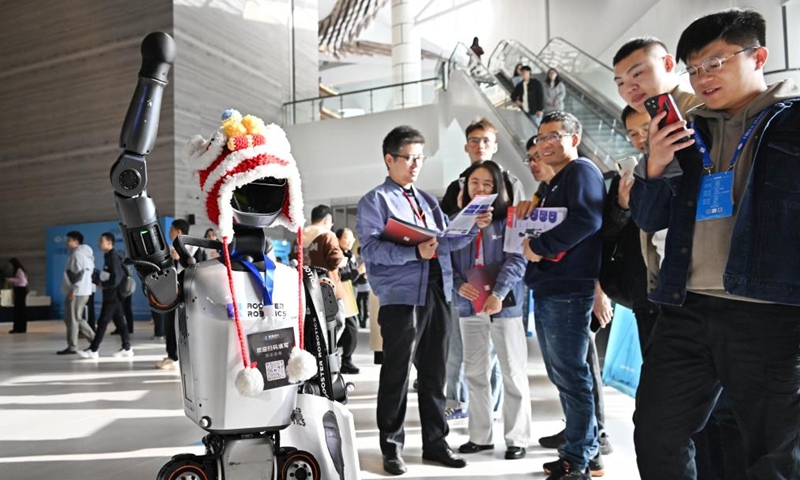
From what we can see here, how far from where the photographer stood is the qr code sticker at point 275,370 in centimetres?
186

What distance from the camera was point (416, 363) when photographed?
3.14 m

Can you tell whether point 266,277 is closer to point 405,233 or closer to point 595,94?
point 405,233

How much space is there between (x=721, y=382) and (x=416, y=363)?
1755 millimetres

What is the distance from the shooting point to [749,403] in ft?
4.86

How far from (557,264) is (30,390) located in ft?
16.1

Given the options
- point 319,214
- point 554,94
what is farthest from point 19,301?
point 554,94

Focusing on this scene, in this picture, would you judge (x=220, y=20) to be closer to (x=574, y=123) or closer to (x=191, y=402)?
(x=574, y=123)

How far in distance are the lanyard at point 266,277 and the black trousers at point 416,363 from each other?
3.53 feet

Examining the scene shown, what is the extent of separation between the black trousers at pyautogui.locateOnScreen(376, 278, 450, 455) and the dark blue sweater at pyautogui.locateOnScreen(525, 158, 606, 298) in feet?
1.86

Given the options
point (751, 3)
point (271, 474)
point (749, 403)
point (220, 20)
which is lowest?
point (271, 474)

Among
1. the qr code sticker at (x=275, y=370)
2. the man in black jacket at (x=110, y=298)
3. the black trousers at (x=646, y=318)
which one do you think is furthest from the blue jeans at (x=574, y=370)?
the man in black jacket at (x=110, y=298)

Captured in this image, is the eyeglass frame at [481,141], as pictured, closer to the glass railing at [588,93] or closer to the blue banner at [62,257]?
the glass railing at [588,93]

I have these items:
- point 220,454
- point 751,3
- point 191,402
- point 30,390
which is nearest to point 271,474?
point 220,454

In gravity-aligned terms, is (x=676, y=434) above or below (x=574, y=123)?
below
